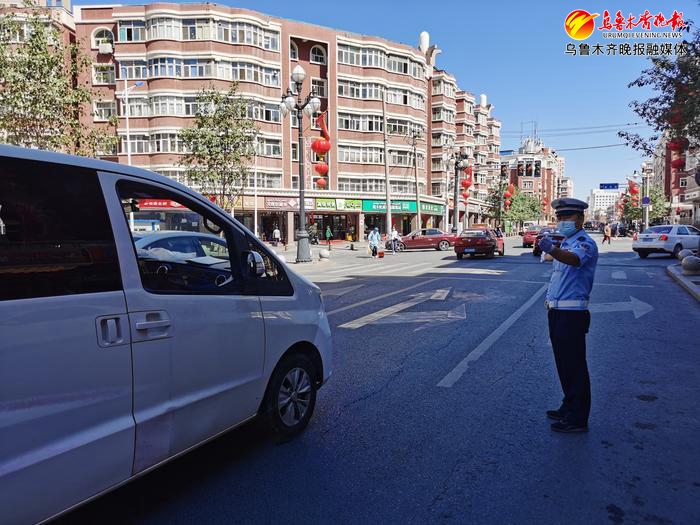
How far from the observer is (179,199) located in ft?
10.7

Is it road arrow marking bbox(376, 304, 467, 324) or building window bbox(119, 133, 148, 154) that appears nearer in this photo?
road arrow marking bbox(376, 304, 467, 324)

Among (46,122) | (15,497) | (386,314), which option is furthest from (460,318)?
(46,122)

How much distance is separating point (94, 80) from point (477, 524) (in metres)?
→ 47.4

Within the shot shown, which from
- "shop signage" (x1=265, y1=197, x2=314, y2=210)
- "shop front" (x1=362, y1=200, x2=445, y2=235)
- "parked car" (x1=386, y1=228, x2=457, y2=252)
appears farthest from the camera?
"shop front" (x1=362, y1=200, x2=445, y2=235)

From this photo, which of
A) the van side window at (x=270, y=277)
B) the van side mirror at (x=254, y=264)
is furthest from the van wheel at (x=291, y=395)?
the van side mirror at (x=254, y=264)

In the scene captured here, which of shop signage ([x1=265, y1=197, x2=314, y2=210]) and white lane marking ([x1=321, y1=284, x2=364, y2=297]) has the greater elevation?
shop signage ([x1=265, y1=197, x2=314, y2=210])

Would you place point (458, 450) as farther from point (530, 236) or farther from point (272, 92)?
point (272, 92)

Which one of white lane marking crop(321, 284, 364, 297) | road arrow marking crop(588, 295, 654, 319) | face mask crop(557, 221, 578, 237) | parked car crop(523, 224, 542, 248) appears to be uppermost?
face mask crop(557, 221, 578, 237)

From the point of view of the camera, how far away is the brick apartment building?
40.1m

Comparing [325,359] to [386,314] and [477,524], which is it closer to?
[477,524]

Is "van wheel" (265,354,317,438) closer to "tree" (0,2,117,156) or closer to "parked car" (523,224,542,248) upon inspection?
"tree" (0,2,117,156)

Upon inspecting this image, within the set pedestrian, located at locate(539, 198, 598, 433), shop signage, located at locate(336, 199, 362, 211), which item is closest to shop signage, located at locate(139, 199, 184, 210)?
pedestrian, located at locate(539, 198, 598, 433)

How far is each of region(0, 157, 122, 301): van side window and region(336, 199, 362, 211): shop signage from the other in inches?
1756

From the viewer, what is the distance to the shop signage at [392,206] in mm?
48969
